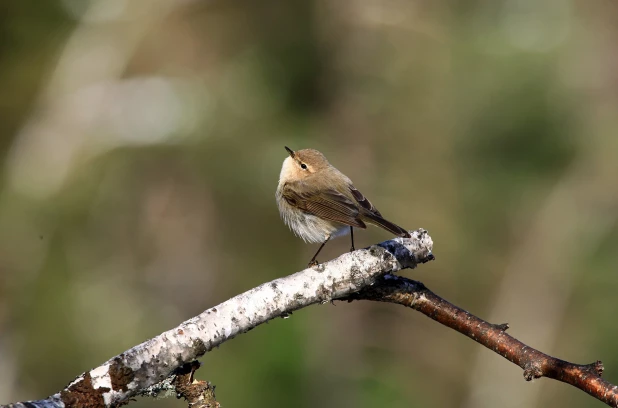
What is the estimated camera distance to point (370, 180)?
12977 mm

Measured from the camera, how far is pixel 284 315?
3.02 metres

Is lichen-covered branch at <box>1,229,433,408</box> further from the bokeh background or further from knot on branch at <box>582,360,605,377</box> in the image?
the bokeh background

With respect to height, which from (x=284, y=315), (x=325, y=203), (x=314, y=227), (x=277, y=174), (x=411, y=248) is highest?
(x=277, y=174)

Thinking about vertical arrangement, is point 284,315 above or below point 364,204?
below

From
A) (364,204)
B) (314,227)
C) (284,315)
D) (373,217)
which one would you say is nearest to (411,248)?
(284,315)

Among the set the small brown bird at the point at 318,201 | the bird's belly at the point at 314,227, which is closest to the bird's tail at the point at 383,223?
the small brown bird at the point at 318,201

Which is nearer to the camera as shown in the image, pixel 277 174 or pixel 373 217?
pixel 373 217

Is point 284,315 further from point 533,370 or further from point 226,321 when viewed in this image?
point 533,370

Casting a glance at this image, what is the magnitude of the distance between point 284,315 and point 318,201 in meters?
2.21

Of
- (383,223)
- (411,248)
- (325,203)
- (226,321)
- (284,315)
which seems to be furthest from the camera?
(325,203)

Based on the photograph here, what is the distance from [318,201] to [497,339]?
2.21m

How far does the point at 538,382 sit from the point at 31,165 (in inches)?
348

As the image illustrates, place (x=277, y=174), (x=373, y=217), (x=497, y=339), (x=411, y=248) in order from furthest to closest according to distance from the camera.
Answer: (x=277, y=174) → (x=373, y=217) → (x=411, y=248) → (x=497, y=339)

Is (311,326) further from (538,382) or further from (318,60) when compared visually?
(318,60)
